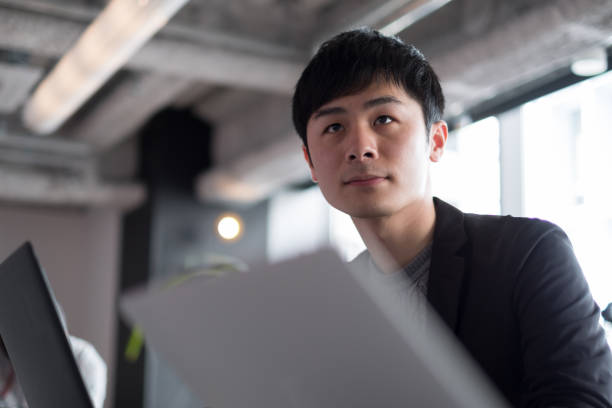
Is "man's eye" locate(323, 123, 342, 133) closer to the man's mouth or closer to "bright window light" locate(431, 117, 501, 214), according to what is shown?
the man's mouth

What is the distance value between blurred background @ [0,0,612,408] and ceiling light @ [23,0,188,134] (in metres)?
0.01

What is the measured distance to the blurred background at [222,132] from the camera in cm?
307

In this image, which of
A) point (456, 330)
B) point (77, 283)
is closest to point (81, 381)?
point (456, 330)

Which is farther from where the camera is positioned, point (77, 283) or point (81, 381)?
point (77, 283)

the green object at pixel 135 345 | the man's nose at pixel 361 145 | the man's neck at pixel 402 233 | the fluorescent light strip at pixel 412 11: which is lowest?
the green object at pixel 135 345

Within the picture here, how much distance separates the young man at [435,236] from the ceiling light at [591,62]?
2077 millimetres

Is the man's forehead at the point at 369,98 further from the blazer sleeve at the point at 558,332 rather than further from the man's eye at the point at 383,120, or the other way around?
the blazer sleeve at the point at 558,332

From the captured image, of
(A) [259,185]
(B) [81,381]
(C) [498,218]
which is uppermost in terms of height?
(A) [259,185]

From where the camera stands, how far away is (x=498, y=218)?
3.66 feet

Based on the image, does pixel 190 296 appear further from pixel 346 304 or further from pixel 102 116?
pixel 102 116

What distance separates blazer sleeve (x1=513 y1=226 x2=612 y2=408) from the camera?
0.80 m

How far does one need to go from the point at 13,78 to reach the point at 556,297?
405 centimetres

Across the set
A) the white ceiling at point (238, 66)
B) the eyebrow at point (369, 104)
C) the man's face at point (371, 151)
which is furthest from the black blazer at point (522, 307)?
the white ceiling at point (238, 66)

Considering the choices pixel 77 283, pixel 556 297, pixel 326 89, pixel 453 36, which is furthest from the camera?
pixel 77 283
